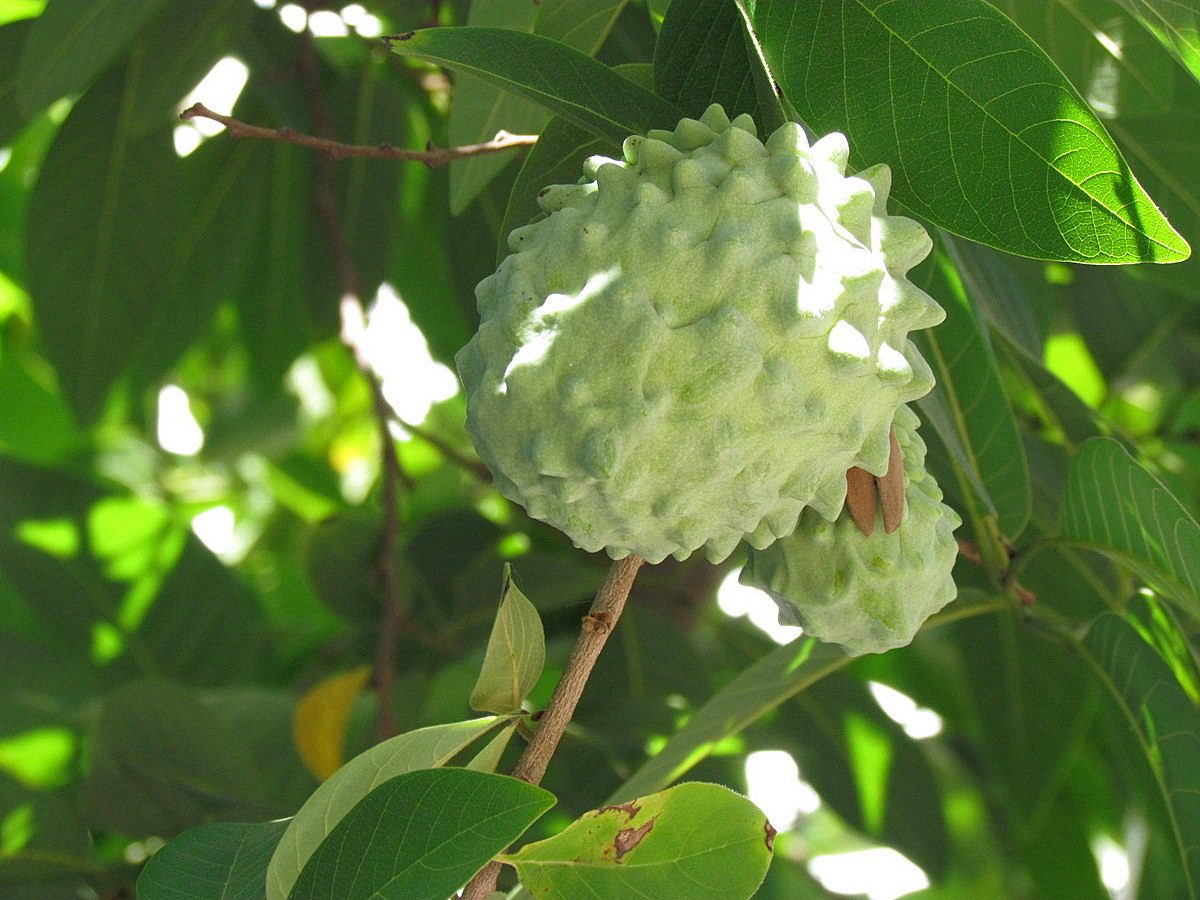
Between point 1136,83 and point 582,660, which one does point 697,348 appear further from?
point 1136,83

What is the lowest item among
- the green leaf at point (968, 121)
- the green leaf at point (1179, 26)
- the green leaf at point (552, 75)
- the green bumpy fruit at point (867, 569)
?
the green bumpy fruit at point (867, 569)

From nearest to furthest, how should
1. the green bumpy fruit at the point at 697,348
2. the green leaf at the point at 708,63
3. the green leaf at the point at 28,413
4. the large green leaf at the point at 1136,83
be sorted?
the green bumpy fruit at the point at 697,348 < the green leaf at the point at 708,63 < the large green leaf at the point at 1136,83 < the green leaf at the point at 28,413

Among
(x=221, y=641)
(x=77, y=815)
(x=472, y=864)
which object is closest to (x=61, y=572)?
(x=221, y=641)

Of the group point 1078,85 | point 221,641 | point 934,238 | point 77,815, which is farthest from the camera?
point 221,641

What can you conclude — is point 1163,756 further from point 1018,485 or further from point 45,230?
point 45,230

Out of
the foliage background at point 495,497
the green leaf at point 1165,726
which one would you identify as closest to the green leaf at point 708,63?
the foliage background at point 495,497

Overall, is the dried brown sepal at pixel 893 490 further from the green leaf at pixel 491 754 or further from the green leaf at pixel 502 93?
the green leaf at pixel 502 93
